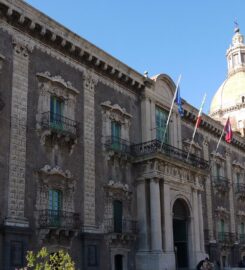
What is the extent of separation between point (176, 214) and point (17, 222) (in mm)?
12776

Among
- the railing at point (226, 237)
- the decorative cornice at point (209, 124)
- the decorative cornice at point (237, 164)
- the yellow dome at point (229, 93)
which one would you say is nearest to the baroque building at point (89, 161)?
the decorative cornice at point (209, 124)

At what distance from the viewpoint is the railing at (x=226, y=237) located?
120 ft

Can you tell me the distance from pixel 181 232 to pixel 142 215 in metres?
4.54

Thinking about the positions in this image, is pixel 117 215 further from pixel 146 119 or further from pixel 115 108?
pixel 146 119

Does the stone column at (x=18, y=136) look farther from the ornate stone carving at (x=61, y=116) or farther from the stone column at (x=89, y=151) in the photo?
the stone column at (x=89, y=151)

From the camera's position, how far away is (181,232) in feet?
102

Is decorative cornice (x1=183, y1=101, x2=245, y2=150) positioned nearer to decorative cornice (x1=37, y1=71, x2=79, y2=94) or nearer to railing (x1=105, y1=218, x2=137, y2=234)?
railing (x1=105, y1=218, x2=137, y2=234)

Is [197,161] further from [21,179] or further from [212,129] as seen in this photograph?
[21,179]

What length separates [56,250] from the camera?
22.3 metres

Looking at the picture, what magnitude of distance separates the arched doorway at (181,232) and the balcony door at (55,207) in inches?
383

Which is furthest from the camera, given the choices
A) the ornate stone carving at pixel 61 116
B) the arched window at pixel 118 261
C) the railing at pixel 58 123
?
the arched window at pixel 118 261

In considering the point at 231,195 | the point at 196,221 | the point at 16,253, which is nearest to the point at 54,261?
the point at 16,253

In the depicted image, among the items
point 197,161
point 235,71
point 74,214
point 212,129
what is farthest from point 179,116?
point 235,71

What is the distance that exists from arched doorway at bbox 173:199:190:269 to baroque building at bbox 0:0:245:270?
0.07 metres
